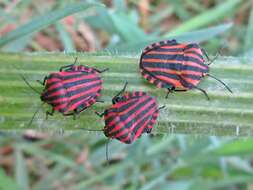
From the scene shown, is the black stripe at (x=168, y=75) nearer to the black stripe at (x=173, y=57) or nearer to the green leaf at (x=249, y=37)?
the black stripe at (x=173, y=57)

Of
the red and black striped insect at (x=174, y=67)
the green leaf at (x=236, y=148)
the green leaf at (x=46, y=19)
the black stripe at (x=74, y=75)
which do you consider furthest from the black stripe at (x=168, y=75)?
the green leaf at (x=236, y=148)

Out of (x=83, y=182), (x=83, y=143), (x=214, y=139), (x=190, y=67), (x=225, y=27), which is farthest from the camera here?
(x=83, y=143)

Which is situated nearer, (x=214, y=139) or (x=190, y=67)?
(x=190, y=67)

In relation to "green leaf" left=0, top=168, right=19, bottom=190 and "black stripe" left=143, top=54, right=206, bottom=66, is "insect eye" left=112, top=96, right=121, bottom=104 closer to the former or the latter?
"black stripe" left=143, top=54, right=206, bottom=66

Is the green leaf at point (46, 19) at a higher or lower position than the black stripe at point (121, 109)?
higher

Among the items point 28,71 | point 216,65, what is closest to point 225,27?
point 216,65

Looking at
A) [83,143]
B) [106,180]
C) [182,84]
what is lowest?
[106,180]

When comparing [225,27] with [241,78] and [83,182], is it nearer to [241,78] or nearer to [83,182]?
[241,78]
